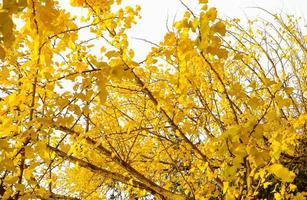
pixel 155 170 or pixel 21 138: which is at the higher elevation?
pixel 155 170

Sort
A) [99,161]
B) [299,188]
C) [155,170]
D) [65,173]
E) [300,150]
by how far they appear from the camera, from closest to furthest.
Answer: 1. [99,161]
2. [155,170]
3. [300,150]
4. [299,188]
5. [65,173]

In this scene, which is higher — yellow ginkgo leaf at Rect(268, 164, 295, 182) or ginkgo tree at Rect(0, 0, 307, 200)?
ginkgo tree at Rect(0, 0, 307, 200)

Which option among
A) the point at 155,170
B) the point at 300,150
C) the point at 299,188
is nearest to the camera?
the point at 155,170

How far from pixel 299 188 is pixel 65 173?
3530 millimetres

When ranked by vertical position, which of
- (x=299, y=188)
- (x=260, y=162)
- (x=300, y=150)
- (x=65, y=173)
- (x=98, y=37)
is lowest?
(x=260, y=162)

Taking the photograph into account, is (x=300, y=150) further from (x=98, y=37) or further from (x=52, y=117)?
(x=52, y=117)

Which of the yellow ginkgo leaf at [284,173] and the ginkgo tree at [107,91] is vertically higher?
the ginkgo tree at [107,91]

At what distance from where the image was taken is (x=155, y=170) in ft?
15.5

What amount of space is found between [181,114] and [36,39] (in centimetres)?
173

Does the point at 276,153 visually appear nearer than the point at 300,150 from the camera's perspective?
Yes

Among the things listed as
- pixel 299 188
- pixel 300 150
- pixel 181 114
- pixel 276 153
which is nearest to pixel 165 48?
pixel 181 114

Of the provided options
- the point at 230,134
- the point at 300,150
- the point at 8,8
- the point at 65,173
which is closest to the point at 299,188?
the point at 300,150

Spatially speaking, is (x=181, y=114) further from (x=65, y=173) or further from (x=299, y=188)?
(x=65, y=173)

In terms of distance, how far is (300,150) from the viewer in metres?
5.32
